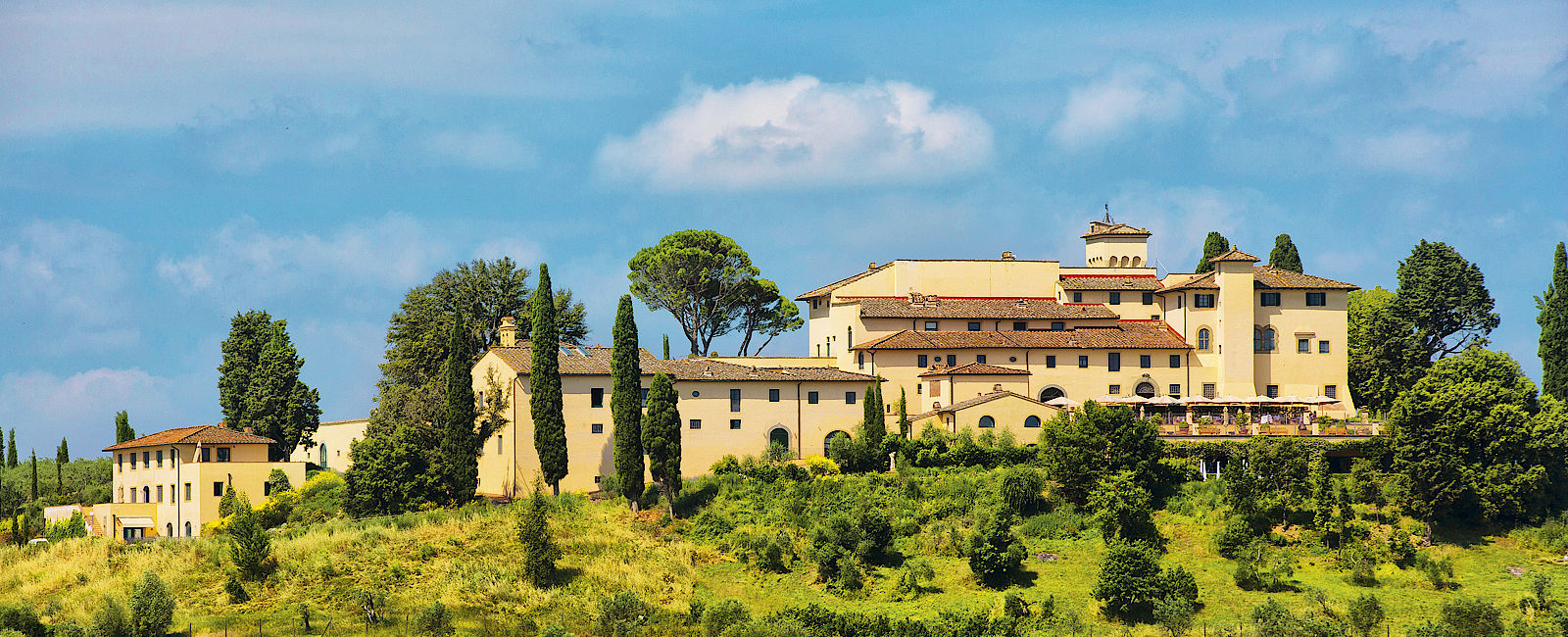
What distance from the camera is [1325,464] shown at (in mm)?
59906

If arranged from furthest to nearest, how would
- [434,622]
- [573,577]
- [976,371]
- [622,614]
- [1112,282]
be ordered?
[1112,282] → [976,371] → [573,577] → [622,614] → [434,622]

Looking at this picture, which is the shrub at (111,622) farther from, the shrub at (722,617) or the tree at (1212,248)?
the tree at (1212,248)

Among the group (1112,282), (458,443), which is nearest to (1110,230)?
(1112,282)

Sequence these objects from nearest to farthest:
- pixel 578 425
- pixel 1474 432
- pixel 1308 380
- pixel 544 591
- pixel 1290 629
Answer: pixel 1290 629
pixel 544 591
pixel 1474 432
pixel 578 425
pixel 1308 380

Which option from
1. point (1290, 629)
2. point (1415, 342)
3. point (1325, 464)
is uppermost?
point (1415, 342)

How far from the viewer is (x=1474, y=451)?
58125 millimetres

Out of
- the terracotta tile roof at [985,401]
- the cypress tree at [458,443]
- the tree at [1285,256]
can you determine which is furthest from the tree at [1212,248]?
the cypress tree at [458,443]

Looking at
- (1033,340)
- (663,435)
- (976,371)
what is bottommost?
(663,435)

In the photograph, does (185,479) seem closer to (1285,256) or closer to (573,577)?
(573,577)

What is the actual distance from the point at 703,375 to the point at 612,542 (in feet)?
40.7

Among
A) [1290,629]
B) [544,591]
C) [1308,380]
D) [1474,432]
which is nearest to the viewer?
[1290,629]

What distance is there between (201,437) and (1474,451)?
5369 cm

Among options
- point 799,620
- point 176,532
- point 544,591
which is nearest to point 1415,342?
point 799,620

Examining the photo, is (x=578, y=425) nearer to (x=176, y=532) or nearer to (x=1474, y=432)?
(x=176, y=532)
